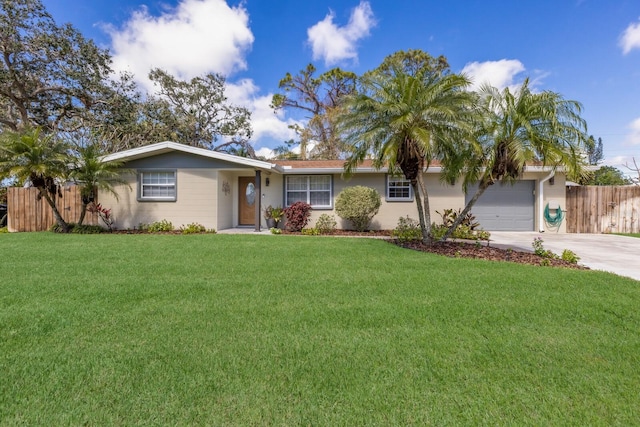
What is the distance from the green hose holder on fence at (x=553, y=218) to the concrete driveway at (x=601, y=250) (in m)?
0.65

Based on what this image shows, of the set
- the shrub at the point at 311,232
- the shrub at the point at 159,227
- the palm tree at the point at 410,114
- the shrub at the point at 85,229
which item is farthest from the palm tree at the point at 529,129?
the shrub at the point at 85,229

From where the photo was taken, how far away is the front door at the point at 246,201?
1449 cm

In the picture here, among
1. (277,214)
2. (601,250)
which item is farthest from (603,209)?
(277,214)

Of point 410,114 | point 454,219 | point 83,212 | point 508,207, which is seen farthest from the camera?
point 508,207

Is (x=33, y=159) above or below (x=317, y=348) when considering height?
above

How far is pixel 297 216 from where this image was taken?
12375mm

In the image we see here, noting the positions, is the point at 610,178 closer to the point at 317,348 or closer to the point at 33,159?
the point at 317,348

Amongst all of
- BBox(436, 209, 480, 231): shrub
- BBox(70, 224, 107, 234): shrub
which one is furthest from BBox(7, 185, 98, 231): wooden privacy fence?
BBox(436, 209, 480, 231): shrub

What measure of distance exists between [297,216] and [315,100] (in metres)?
17.1

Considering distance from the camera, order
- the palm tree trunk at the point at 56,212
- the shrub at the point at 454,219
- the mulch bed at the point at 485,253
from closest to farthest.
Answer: the mulch bed at the point at 485,253, the palm tree trunk at the point at 56,212, the shrub at the point at 454,219

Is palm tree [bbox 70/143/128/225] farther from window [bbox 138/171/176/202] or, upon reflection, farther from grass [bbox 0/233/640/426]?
grass [bbox 0/233/640/426]

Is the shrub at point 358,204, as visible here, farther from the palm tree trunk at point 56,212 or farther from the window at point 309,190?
the palm tree trunk at point 56,212

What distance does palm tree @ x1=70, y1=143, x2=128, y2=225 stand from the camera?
11.1 metres

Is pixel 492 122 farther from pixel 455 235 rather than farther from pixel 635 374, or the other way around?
pixel 635 374
